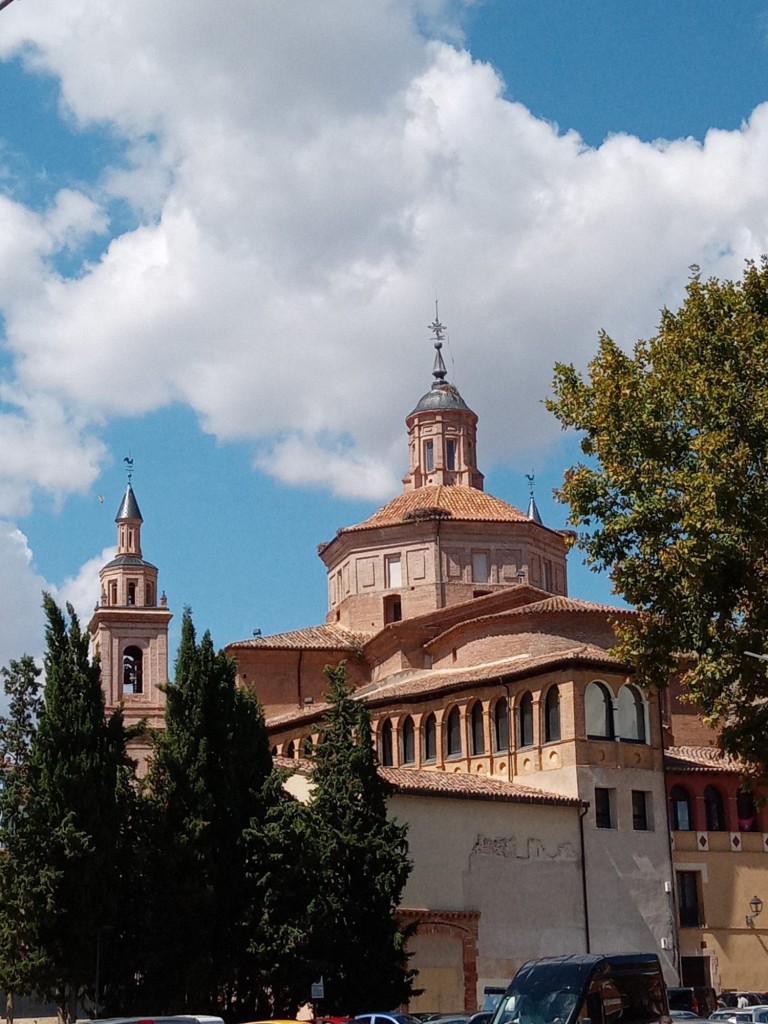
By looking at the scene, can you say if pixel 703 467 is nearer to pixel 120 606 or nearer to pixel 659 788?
pixel 659 788

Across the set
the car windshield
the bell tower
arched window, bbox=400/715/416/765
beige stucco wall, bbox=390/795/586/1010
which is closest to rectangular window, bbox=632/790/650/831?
beige stucco wall, bbox=390/795/586/1010

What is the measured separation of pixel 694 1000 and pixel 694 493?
444 inches

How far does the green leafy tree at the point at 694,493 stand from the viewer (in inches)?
1145

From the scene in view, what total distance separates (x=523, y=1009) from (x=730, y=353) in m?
15.0

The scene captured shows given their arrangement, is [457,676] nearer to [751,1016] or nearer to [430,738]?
[430,738]

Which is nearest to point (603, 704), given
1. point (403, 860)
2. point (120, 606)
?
point (403, 860)

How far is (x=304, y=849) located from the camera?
3159cm

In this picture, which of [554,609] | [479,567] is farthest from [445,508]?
[554,609]

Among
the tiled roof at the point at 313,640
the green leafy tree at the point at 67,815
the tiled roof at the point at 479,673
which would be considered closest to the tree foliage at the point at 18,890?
the green leafy tree at the point at 67,815

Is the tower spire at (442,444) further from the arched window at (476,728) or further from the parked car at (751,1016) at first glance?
the parked car at (751,1016)

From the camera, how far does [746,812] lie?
43.7 m

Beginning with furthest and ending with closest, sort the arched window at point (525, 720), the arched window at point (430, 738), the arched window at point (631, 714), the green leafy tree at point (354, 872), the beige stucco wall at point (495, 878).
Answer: the arched window at point (430, 738) → the arched window at point (525, 720) → the arched window at point (631, 714) → the beige stucco wall at point (495, 878) → the green leafy tree at point (354, 872)

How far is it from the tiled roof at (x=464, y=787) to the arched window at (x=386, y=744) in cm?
494

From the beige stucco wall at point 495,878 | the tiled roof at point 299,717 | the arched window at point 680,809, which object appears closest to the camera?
the beige stucco wall at point 495,878
